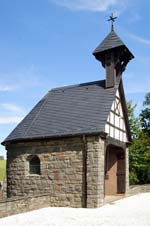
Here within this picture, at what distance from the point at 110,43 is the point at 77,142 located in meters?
5.55

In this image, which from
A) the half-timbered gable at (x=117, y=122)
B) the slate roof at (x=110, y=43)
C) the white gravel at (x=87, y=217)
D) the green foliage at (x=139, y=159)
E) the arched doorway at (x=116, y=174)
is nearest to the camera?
the white gravel at (x=87, y=217)

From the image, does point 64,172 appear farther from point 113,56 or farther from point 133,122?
point 133,122

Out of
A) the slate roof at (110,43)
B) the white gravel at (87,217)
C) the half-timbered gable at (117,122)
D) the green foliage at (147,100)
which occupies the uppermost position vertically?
the slate roof at (110,43)

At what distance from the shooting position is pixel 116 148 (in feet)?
55.3

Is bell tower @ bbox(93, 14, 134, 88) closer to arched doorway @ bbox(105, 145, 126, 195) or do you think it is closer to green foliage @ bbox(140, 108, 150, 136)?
arched doorway @ bbox(105, 145, 126, 195)

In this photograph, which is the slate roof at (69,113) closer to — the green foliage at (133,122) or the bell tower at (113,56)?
the bell tower at (113,56)

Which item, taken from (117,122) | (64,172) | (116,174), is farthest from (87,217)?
(116,174)

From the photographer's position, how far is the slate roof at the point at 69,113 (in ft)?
43.5

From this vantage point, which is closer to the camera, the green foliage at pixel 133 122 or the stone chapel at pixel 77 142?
the stone chapel at pixel 77 142

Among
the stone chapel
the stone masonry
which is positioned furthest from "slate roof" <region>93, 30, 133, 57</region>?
the stone masonry

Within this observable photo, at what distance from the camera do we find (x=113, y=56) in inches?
602

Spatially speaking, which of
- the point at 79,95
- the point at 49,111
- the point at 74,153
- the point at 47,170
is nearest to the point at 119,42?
the point at 79,95

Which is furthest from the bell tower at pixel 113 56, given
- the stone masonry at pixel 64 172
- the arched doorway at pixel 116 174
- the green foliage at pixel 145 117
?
the green foliage at pixel 145 117

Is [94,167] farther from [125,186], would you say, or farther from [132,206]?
[125,186]
